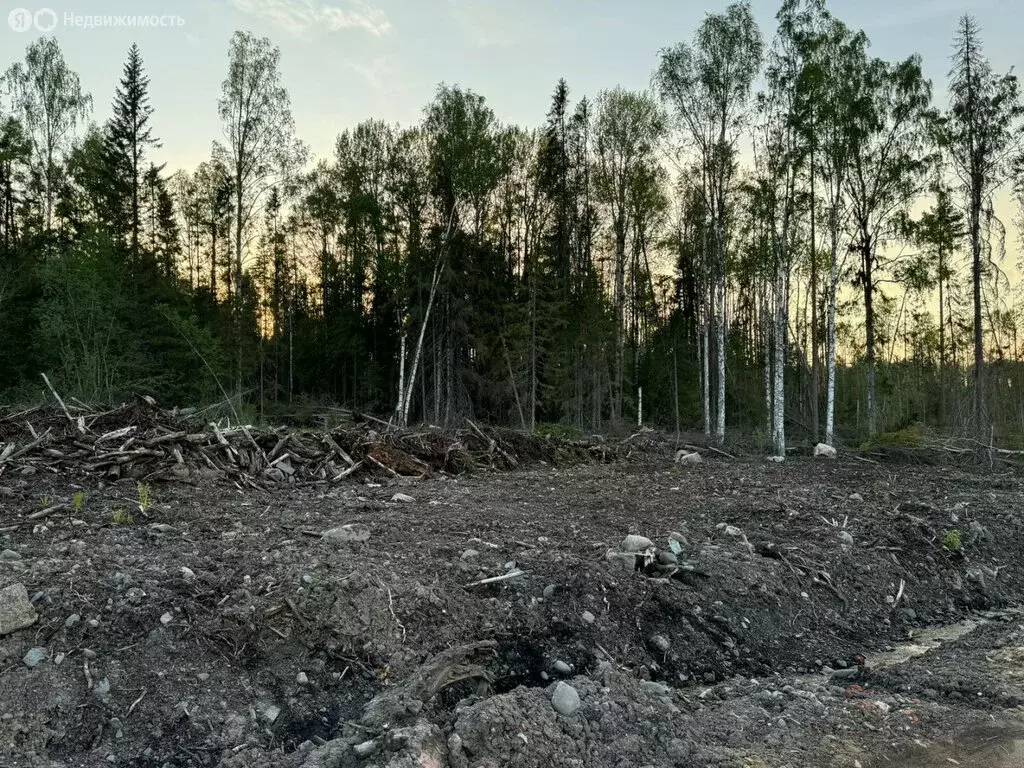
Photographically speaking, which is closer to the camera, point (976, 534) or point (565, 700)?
point (565, 700)

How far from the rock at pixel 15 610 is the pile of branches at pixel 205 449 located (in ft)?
17.2

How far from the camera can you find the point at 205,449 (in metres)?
9.62

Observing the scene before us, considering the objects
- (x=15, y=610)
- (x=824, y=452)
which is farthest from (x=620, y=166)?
(x=15, y=610)

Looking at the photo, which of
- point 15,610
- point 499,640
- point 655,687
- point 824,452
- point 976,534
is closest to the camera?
point 15,610

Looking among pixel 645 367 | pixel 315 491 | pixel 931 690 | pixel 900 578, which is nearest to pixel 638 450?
pixel 315 491

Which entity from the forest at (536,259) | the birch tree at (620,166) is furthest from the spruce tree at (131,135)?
the birch tree at (620,166)

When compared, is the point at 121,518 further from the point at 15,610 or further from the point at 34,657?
the point at 34,657

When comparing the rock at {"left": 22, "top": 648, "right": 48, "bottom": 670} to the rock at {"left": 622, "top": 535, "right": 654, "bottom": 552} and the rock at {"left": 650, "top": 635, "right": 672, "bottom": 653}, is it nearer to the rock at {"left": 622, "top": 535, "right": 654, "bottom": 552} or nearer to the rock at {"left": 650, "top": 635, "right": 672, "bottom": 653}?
the rock at {"left": 650, "top": 635, "right": 672, "bottom": 653}

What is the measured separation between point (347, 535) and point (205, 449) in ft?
16.0

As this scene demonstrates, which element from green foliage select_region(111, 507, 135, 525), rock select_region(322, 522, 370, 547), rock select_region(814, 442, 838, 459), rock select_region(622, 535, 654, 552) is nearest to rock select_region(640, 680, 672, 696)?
rock select_region(622, 535, 654, 552)

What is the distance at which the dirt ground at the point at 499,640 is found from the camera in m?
3.05

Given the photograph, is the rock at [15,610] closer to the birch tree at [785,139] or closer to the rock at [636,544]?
the rock at [636,544]

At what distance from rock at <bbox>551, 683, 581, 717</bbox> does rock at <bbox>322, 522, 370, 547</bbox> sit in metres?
2.76

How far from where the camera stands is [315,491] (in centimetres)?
926
